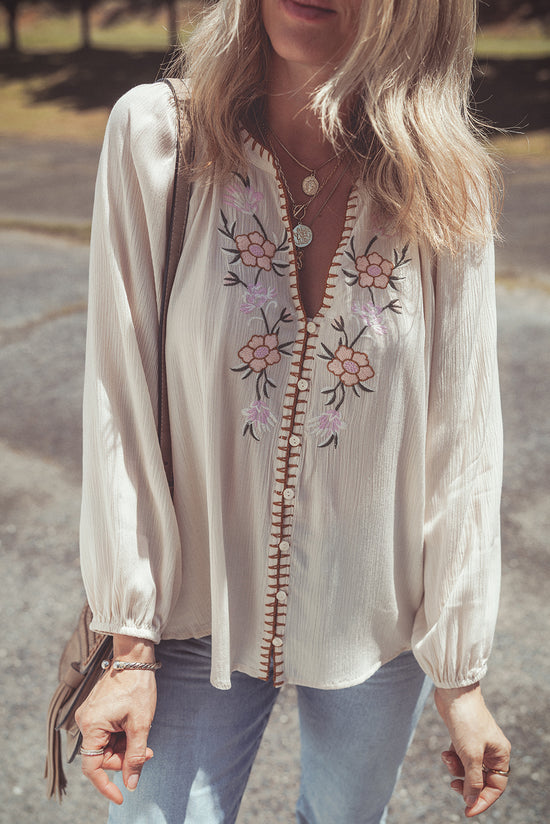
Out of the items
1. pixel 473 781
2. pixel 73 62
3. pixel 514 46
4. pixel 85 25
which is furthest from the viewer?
pixel 73 62

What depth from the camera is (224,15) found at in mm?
1175

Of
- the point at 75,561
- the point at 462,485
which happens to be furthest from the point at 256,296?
the point at 75,561

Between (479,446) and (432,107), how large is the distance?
510mm

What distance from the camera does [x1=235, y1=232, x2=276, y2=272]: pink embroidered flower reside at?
1.15 metres

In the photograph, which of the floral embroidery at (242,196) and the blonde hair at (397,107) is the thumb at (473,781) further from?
the floral embroidery at (242,196)

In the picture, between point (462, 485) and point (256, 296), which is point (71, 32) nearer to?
point (256, 296)

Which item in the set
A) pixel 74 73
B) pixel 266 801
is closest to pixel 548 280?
pixel 266 801

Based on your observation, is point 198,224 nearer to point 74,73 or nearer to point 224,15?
point 224,15

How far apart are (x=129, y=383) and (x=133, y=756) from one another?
53cm

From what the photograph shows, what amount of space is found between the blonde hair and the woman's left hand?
2.32 feet

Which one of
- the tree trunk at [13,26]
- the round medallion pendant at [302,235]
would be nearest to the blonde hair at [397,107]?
the round medallion pendant at [302,235]

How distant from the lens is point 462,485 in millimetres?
1250

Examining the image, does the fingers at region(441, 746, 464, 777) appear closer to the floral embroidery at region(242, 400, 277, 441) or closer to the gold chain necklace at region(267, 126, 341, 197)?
the floral embroidery at region(242, 400, 277, 441)

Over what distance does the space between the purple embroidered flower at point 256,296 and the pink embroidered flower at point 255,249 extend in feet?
0.10
